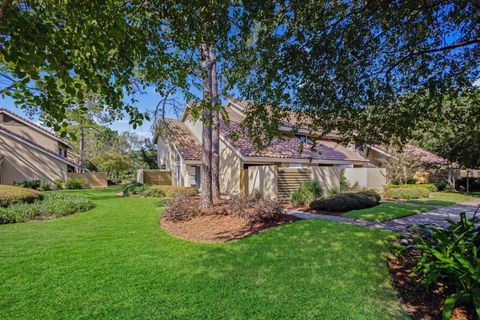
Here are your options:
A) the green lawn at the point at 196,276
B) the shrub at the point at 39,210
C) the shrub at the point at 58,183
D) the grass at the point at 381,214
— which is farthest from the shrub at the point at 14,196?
the grass at the point at 381,214

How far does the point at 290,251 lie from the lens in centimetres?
604

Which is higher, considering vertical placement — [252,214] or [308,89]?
[308,89]

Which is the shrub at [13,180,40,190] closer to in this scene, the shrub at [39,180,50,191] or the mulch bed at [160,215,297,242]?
the shrub at [39,180,50,191]

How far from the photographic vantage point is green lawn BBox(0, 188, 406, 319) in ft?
12.2

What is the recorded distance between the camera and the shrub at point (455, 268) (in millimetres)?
3688

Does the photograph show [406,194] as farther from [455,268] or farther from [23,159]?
[23,159]

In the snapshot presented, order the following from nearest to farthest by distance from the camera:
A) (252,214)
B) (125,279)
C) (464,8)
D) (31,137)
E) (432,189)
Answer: (125,279), (464,8), (252,214), (432,189), (31,137)

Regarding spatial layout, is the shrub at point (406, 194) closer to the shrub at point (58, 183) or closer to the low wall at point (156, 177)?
the low wall at point (156, 177)

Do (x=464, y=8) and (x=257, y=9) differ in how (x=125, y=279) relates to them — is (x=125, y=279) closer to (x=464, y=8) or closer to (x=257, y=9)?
(x=257, y=9)

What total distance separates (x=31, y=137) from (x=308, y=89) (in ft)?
103

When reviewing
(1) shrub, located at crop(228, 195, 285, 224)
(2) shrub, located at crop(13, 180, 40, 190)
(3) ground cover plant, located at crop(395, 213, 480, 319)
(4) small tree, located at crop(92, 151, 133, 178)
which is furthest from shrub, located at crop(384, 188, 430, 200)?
(4) small tree, located at crop(92, 151, 133, 178)

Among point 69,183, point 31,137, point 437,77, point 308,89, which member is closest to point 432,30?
point 437,77

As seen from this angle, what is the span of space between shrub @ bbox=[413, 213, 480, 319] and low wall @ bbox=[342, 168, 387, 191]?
14425 mm

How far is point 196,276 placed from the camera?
15.7 ft
